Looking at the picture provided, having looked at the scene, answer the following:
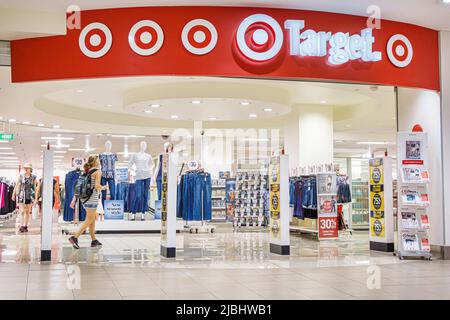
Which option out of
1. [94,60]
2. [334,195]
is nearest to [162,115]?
[334,195]

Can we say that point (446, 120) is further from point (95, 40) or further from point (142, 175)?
point (142, 175)

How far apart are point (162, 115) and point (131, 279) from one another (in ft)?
25.8

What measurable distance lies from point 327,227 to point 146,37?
6502 millimetres

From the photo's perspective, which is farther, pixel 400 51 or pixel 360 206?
pixel 360 206

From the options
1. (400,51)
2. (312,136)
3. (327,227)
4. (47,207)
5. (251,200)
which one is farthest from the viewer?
(251,200)

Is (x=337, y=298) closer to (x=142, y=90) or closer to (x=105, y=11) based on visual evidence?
(x=105, y=11)

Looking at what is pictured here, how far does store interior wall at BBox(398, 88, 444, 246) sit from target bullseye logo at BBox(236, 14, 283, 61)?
9.63 feet

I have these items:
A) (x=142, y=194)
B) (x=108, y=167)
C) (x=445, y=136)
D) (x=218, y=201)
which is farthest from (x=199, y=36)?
(x=218, y=201)

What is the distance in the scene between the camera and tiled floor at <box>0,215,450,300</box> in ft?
17.6

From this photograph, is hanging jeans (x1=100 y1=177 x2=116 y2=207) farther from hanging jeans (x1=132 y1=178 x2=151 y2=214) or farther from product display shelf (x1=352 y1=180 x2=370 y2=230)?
product display shelf (x1=352 y1=180 x2=370 y2=230)

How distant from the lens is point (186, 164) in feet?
49.1

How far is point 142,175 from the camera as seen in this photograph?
13.8 metres

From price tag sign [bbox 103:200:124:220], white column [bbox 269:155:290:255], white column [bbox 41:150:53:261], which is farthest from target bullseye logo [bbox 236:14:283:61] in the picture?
price tag sign [bbox 103:200:124:220]
